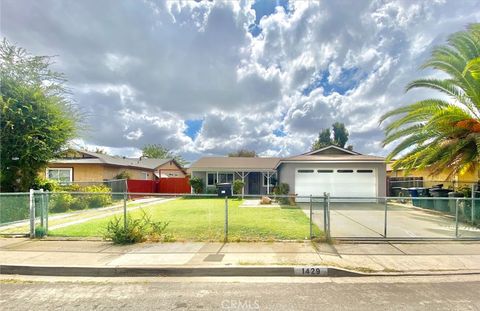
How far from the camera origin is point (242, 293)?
4863mm

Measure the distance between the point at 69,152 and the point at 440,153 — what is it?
665 inches

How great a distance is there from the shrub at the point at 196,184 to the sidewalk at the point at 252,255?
56.7ft

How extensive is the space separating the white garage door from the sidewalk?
10.2m

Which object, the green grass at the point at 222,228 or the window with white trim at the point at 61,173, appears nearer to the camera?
the green grass at the point at 222,228

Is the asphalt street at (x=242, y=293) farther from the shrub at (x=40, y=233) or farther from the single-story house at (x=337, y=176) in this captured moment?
the single-story house at (x=337, y=176)

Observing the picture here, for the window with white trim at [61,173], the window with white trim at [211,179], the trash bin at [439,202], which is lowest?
the trash bin at [439,202]

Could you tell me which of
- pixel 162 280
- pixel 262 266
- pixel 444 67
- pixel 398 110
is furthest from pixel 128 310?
pixel 444 67

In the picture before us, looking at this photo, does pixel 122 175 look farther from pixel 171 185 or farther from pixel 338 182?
pixel 338 182

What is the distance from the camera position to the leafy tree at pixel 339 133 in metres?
44.9

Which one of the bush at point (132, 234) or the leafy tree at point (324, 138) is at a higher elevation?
the leafy tree at point (324, 138)

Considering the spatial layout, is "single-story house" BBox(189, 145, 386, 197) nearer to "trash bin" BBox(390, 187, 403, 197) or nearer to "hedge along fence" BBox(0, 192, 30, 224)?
"trash bin" BBox(390, 187, 403, 197)

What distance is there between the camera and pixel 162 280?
5523mm

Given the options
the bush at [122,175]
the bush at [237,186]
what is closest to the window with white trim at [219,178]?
the bush at [237,186]

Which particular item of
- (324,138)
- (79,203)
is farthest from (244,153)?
(79,203)
